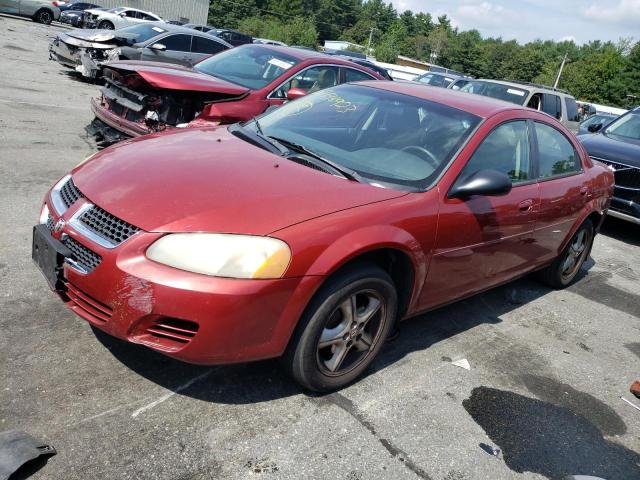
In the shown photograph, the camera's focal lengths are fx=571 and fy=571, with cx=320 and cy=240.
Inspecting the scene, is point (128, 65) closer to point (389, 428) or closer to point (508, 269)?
point (508, 269)

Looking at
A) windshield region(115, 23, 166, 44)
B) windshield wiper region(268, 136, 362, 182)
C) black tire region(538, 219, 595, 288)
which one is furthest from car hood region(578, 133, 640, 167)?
windshield region(115, 23, 166, 44)

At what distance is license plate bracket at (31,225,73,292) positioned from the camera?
2732 millimetres

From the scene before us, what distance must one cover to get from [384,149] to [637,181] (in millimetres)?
5452

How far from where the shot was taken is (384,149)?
3.62 metres

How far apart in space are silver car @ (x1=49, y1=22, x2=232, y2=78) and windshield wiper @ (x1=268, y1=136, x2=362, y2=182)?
8.44 m

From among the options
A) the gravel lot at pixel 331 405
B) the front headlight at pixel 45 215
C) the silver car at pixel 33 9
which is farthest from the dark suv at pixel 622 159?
the silver car at pixel 33 9

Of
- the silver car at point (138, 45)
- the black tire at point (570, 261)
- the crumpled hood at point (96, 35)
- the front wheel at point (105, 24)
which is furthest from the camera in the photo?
the front wheel at point (105, 24)

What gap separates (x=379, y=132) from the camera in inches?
148

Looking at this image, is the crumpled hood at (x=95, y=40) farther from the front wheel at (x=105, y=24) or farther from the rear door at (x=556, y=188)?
the front wheel at (x=105, y=24)

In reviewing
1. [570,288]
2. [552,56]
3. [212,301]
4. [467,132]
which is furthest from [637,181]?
[552,56]

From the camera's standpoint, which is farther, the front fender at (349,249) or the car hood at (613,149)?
the car hood at (613,149)

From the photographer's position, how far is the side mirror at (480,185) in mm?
3318

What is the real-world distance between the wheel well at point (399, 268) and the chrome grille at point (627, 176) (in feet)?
18.5

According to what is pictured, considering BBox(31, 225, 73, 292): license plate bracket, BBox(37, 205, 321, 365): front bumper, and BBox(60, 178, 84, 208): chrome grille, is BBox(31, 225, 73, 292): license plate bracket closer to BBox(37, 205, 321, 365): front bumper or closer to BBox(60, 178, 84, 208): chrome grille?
BBox(37, 205, 321, 365): front bumper
